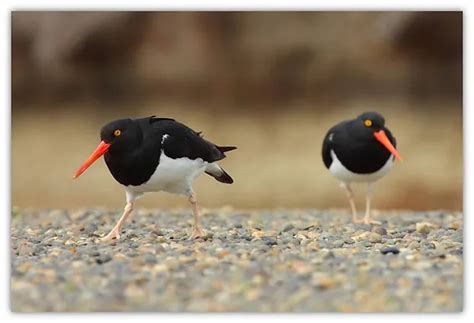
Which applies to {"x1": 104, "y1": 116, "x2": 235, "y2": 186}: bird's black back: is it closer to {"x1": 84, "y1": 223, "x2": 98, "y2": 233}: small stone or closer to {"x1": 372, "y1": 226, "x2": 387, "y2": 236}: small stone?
{"x1": 84, "y1": 223, "x2": 98, "y2": 233}: small stone

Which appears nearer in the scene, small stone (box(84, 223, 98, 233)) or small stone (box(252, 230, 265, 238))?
small stone (box(252, 230, 265, 238))

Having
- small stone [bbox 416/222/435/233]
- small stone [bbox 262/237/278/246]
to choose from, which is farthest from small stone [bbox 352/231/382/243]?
small stone [bbox 262/237/278/246]

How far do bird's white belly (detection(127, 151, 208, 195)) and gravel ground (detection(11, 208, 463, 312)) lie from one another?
31 cm

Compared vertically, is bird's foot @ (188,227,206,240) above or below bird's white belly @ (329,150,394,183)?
below

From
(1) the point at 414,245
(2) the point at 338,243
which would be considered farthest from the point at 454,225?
(2) the point at 338,243

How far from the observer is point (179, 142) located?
5137 millimetres

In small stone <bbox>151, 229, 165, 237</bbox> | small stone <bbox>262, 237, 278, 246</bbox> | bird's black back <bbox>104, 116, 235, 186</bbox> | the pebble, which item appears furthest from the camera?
small stone <bbox>151, 229, 165, 237</bbox>

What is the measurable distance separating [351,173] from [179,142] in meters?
1.74

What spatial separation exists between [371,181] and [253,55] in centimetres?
416

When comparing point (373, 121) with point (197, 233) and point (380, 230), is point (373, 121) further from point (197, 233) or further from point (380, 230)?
point (197, 233)

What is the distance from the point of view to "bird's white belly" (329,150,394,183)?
6.42m
